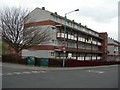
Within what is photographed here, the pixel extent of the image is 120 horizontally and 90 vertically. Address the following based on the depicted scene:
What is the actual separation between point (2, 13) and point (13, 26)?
3.37 m

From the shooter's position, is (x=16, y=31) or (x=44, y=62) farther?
(x=16, y=31)

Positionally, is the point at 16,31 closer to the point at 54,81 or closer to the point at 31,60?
the point at 31,60

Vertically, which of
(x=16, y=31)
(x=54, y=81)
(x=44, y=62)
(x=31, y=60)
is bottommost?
(x=54, y=81)

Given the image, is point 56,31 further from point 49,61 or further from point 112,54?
point 112,54

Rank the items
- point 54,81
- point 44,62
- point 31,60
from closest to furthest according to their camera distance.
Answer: point 54,81
point 44,62
point 31,60

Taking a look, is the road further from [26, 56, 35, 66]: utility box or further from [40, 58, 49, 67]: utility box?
[26, 56, 35, 66]: utility box

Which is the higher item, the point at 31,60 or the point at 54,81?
the point at 31,60

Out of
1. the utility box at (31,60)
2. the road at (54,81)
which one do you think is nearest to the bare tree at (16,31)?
the utility box at (31,60)

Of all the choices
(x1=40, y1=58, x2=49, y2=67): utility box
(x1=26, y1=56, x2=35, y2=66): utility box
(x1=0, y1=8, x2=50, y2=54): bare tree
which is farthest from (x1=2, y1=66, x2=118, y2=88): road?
(x1=0, y1=8, x2=50, y2=54): bare tree

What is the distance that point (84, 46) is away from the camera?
4438 cm

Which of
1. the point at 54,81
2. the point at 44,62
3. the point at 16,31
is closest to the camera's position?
the point at 54,81

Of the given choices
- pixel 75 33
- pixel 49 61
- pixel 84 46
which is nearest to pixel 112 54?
pixel 84 46

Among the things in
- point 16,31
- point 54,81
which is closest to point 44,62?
point 16,31

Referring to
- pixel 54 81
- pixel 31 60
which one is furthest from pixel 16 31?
pixel 54 81
